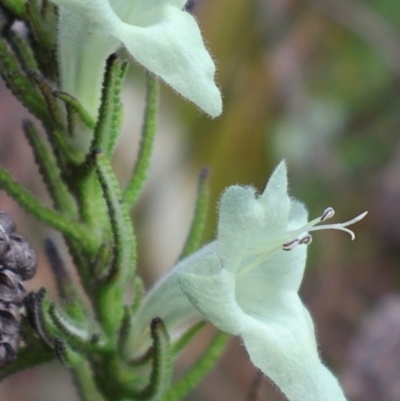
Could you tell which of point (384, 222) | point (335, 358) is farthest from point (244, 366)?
point (384, 222)

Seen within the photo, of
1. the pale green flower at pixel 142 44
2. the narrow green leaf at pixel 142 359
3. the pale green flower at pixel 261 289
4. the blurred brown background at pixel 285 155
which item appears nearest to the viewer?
the pale green flower at pixel 142 44

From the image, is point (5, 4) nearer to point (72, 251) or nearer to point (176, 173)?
point (72, 251)

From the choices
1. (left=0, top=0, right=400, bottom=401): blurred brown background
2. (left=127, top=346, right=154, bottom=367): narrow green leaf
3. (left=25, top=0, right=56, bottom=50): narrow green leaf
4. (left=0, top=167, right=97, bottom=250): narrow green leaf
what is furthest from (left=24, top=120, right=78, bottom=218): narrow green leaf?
(left=0, top=0, right=400, bottom=401): blurred brown background

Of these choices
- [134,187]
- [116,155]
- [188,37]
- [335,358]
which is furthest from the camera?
[116,155]

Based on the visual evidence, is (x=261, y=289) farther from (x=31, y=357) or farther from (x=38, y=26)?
(x=38, y=26)

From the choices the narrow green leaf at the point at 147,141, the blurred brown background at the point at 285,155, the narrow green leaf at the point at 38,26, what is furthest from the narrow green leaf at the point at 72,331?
the blurred brown background at the point at 285,155

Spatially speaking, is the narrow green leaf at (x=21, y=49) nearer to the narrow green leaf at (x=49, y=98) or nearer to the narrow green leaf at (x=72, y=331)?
the narrow green leaf at (x=49, y=98)

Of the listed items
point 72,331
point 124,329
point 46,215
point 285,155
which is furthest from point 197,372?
point 285,155
